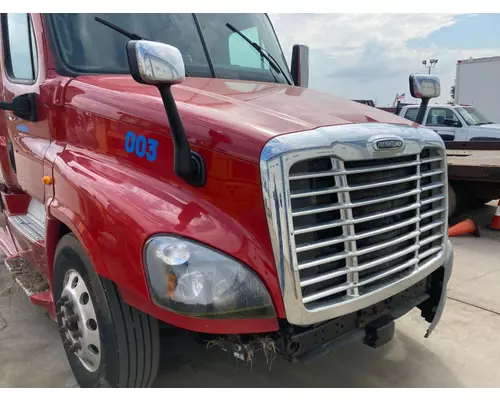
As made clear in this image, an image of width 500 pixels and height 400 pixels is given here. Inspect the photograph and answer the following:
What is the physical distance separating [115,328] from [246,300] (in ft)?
2.44

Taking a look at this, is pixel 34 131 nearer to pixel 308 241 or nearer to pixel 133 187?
pixel 133 187

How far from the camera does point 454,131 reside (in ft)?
45.9

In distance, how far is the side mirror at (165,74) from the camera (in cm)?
206

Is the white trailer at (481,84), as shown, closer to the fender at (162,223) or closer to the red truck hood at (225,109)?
the red truck hood at (225,109)

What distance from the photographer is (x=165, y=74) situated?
2.07 metres

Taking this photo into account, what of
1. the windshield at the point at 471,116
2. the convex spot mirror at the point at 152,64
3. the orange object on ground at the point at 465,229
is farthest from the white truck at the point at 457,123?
the convex spot mirror at the point at 152,64

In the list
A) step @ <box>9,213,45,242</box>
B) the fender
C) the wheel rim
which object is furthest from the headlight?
step @ <box>9,213,45,242</box>

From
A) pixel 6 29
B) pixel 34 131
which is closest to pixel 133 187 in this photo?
pixel 34 131

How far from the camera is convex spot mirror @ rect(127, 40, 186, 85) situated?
205cm

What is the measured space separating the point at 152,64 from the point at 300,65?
2430mm

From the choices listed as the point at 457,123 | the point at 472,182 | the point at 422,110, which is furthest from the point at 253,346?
the point at 457,123

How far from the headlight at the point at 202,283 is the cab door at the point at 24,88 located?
1.48 meters

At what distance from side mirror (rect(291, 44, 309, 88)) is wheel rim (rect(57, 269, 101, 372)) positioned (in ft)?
8.29

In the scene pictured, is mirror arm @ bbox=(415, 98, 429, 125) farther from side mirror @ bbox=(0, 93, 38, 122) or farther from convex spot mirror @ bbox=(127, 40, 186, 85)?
side mirror @ bbox=(0, 93, 38, 122)
